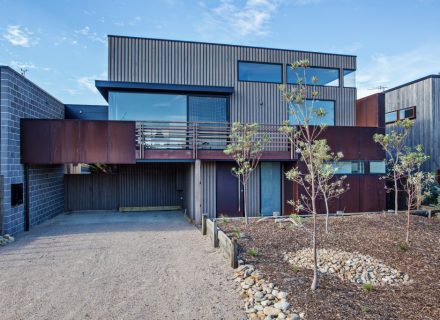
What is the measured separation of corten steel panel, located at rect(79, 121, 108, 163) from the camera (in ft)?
31.8

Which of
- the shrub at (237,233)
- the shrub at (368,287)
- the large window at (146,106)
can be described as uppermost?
the large window at (146,106)

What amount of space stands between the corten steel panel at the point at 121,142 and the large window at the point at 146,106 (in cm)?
161

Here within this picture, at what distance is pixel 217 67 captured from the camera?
12.7 metres

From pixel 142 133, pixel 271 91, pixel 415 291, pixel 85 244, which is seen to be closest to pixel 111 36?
pixel 142 133

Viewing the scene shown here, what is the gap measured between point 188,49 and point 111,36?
3.15m

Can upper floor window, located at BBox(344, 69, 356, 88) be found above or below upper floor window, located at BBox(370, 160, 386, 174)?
above

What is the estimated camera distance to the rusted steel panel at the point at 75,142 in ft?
30.8

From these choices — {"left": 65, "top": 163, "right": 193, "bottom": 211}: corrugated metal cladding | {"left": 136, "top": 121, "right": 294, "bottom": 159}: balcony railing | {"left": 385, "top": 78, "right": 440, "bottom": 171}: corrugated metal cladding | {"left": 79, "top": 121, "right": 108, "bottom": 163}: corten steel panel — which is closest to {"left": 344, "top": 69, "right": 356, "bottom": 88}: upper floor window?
{"left": 385, "top": 78, "right": 440, "bottom": 171}: corrugated metal cladding

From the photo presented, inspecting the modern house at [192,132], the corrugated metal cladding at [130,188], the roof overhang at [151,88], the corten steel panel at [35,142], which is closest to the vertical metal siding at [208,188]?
the modern house at [192,132]

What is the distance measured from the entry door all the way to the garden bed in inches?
74.1

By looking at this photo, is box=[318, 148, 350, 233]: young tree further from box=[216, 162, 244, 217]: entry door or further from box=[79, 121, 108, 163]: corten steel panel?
box=[79, 121, 108, 163]: corten steel panel

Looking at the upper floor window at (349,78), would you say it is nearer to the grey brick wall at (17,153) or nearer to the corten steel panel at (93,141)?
the corten steel panel at (93,141)

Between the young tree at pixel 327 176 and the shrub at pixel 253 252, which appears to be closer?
the young tree at pixel 327 176

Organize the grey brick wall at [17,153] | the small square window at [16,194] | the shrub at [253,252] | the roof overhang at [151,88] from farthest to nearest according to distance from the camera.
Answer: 1. the roof overhang at [151,88]
2. the small square window at [16,194]
3. the grey brick wall at [17,153]
4. the shrub at [253,252]
